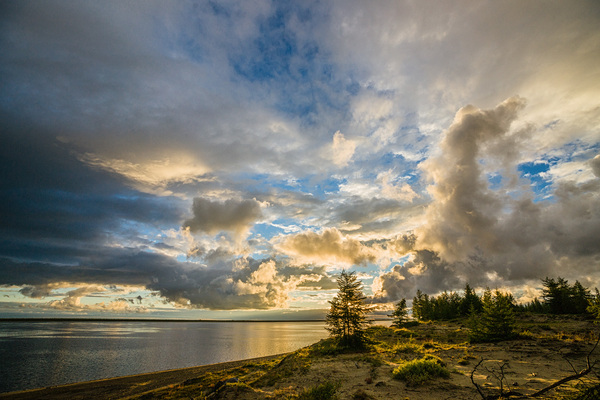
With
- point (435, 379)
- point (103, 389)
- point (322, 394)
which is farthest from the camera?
point (103, 389)

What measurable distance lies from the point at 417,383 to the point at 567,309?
69.8 meters

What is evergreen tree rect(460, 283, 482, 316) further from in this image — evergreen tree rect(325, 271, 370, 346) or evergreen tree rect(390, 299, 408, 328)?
evergreen tree rect(325, 271, 370, 346)

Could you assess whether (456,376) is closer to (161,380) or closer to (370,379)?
(370,379)

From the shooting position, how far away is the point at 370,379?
1714cm

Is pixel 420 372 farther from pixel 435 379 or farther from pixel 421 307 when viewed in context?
pixel 421 307

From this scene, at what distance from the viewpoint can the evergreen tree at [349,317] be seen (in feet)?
104

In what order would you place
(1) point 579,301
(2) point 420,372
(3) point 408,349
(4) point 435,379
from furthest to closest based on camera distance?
(1) point 579,301
(3) point 408,349
(2) point 420,372
(4) point 435,379

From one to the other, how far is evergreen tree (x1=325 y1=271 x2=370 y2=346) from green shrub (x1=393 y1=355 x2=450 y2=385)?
1470cm

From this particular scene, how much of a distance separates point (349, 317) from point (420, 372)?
620 inches

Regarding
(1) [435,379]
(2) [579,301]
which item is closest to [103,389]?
(1) [435,379]

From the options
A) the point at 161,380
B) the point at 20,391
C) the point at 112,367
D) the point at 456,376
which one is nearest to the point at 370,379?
the point at 456,376

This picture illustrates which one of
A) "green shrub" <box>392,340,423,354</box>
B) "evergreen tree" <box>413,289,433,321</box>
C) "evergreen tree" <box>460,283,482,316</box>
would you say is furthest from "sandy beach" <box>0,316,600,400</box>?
"evergreen tree" <box>413,289,433,321</box>

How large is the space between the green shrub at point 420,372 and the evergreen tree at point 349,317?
1470 centimetres

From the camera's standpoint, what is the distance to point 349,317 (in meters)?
31.6
